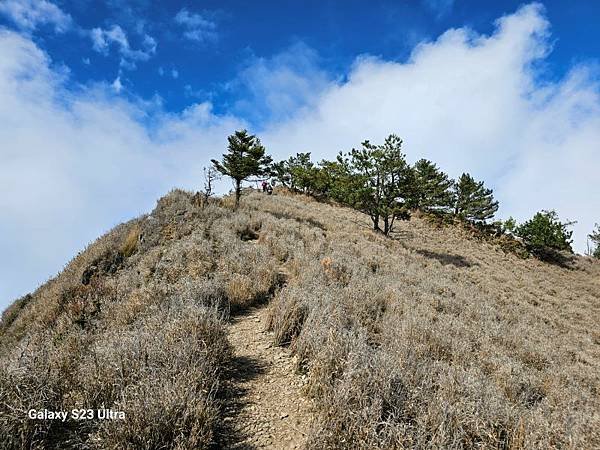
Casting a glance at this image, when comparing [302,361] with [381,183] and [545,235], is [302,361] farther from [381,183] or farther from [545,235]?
[545,235]

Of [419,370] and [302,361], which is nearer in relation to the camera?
[419,370]

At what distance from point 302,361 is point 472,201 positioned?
38262 millimetres

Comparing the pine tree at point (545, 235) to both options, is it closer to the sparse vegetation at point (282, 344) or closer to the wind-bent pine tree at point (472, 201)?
the wind-bent pine tree at point (472, 201)

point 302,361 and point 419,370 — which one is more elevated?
point 419,370

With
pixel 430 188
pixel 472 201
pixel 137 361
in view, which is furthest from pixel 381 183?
pixel 137 361

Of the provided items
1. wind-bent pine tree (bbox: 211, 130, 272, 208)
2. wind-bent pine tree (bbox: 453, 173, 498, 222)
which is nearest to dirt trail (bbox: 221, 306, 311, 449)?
wind-bent pine tree (bbox: 211, 130, 272, 208)

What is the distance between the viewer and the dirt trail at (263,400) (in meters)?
3.44

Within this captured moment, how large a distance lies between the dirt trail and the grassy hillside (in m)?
0.22

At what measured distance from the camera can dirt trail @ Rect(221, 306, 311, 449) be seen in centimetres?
344

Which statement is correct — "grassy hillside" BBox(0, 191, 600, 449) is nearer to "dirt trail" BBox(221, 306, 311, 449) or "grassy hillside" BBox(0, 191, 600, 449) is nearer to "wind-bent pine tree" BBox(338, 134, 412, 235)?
"dirt trail" BBox(221, 306, 311, 449)

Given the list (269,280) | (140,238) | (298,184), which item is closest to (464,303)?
(269,280)

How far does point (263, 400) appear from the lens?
4.14 metres

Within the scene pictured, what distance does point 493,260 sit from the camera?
29.6m

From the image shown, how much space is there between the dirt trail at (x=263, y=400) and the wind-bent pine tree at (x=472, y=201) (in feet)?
123
